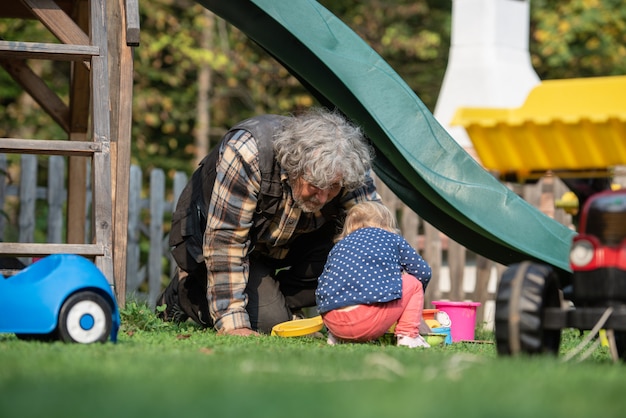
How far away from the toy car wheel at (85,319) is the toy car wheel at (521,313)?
1405 mm

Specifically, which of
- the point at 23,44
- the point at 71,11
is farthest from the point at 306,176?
the point at 71,11

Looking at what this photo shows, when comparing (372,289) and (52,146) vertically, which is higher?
(52,146)

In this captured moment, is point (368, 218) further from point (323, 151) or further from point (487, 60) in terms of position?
point (487, 60)

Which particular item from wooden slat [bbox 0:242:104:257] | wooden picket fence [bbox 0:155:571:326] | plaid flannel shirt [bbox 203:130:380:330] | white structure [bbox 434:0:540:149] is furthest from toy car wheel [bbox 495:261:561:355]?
white structure [bbox 434:0:540:149]

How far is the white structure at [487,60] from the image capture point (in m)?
8.77

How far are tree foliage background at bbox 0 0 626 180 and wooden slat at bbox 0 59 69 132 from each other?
238 inches

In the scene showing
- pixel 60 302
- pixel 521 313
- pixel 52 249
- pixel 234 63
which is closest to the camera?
pixel 521 313

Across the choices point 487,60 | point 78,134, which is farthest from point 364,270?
point 487,60

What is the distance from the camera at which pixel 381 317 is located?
13.8 feet

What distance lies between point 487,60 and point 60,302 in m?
6.42

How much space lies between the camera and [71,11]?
22.7 feet

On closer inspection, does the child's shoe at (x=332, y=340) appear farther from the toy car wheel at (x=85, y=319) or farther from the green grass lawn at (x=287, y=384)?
the toy car wheel at (x=85, y=319)

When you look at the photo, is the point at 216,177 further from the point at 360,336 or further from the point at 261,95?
the point at 261,95

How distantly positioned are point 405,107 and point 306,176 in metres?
0.79
